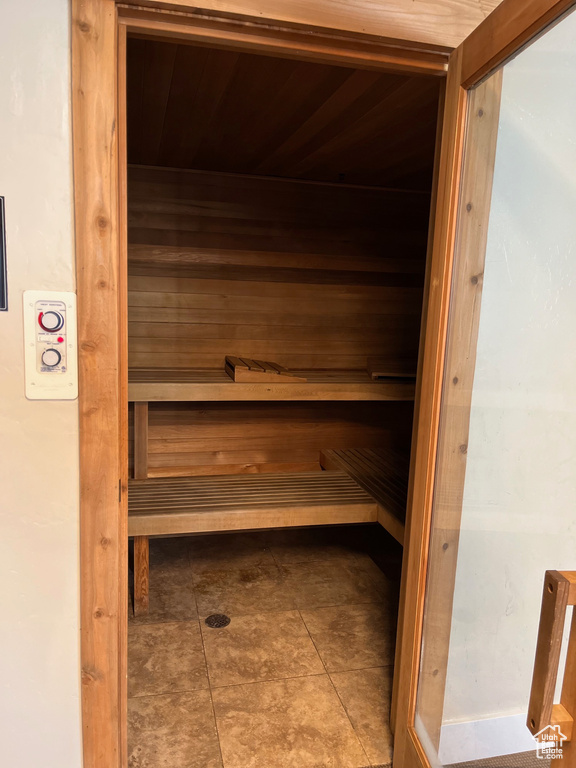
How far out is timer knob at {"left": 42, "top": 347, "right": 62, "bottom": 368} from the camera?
4.19 feet

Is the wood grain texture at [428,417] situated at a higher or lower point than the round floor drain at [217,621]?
higher

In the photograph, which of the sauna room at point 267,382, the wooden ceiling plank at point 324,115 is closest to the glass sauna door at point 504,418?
the sauna room at point 267,382

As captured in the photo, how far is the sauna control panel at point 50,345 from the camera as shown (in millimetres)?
1264

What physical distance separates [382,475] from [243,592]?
3.06 ft

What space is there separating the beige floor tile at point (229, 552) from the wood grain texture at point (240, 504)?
48 centimetres

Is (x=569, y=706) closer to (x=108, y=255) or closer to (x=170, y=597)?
(x=108, y=255)

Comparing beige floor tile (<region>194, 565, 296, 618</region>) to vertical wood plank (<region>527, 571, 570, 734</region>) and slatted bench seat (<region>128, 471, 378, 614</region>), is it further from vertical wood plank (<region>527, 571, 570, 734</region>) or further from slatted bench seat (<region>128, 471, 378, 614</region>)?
vertical wood plank (<region>527, 571, 570, 734</region>)

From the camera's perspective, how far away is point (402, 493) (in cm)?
279

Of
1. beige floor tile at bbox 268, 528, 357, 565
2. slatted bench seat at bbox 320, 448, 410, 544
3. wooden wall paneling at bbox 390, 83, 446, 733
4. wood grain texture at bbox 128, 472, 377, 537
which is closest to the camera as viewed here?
wooden wall paneling at bbox 390, 83, 446, 733

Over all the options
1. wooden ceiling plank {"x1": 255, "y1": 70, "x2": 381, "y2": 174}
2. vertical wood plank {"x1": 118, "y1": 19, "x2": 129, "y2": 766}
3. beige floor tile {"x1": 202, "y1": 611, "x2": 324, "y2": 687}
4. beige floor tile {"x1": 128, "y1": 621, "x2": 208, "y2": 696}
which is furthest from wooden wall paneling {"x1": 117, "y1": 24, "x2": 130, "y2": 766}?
wooden ceiling plank {"x1": 255, "y1": 70, "x2": 381, "y2": 174}

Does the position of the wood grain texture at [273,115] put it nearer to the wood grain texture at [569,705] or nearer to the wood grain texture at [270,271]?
the wood grain texture at [270,271]

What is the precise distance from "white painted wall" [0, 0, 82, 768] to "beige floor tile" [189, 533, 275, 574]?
5.17ft

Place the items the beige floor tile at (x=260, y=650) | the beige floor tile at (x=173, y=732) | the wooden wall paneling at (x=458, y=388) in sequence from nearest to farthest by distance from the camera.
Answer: the wooden wall paneling at (x=458, y=388) < the beige floor tile at (x=173, y=732) < the beige floor tile at (x=260, y=650)

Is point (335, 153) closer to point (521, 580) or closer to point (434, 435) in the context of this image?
point (434, 435)
